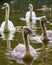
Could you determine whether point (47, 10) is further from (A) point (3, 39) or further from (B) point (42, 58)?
(B) point (42, 58)

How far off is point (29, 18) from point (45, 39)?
30.0ft

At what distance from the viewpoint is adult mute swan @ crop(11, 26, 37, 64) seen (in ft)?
44.2

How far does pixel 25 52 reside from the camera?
1358 centimetres

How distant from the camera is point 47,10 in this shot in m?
33.1

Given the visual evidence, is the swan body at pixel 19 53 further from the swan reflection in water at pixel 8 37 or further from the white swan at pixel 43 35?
the white swan at pixel 43 35

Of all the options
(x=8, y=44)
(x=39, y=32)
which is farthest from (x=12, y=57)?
(x=39, y=32)

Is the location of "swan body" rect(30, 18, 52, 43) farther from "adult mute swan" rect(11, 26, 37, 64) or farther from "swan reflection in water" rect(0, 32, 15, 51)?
"adult mute swan" rect(11, 26, 37, 64)

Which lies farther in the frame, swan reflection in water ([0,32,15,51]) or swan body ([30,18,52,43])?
swan body ([30,18,52,43])

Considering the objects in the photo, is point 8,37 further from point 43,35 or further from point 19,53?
point 19,53

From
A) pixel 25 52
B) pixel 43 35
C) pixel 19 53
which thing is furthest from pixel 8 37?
pixel 25 52

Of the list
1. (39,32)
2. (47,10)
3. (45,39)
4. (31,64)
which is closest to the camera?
(31,64)

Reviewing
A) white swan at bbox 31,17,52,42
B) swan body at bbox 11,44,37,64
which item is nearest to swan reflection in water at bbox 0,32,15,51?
white swan at bbox 31,17,52,42

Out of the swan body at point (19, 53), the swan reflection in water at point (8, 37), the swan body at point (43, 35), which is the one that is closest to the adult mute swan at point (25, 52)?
the swan body at point (19, 53)

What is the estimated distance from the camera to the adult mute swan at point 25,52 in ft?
44.2
